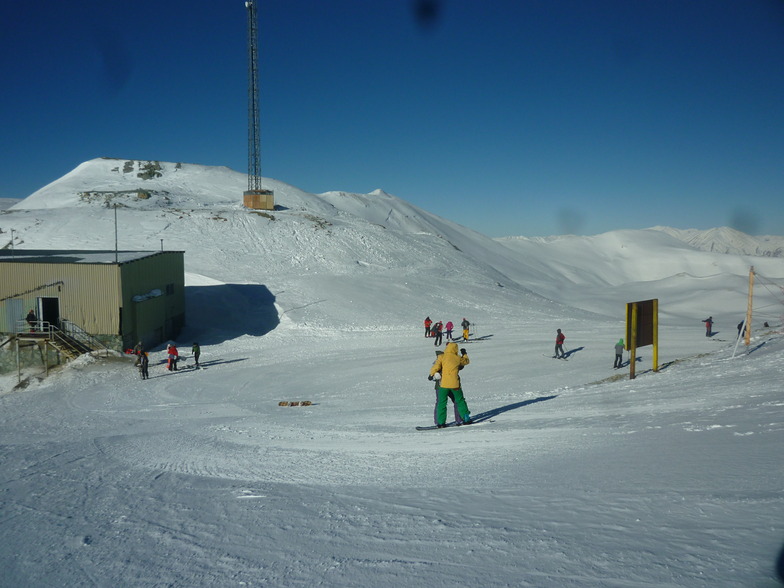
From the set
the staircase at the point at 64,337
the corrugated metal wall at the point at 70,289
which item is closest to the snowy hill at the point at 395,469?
the staircase at the point at 64,337

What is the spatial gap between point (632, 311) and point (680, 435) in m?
8.95

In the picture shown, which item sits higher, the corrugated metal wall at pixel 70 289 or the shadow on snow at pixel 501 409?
the corrugated metal wall at pixel 70 289

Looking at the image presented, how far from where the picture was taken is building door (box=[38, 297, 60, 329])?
82.0ft

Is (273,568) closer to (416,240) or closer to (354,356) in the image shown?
(354,356)

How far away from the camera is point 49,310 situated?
83.7ft

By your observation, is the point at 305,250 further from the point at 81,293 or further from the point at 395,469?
the point at 395,469

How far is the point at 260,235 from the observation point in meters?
49.8

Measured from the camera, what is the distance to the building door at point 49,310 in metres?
25.0

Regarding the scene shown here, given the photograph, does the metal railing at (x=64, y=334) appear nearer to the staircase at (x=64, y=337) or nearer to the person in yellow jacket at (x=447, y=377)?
the staircase at (x=64, y=337)

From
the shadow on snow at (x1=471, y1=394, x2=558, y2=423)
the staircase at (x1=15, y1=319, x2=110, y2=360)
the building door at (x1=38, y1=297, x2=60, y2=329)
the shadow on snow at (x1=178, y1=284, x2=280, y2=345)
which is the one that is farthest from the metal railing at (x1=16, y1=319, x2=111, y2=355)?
the shadow on snow at (x1=471, y1=394, x2=558, y2=423)

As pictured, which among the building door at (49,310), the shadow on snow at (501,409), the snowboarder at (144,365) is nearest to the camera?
the shadow on snow at (501,409)

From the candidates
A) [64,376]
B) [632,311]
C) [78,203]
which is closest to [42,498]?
[632,311]

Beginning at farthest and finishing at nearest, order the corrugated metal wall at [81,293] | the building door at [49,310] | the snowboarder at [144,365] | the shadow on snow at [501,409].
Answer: the building door at [49,310]
the corrugated metal wall at [81,293]
the snowboarder at [144,365]
the shadow on snow at [501,409]

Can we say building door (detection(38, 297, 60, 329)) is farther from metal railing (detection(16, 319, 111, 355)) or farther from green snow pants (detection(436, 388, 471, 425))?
green snow pants (detection(436, 388, 471, 425))
